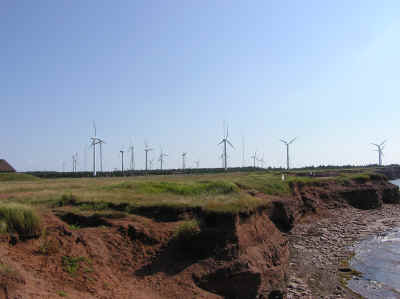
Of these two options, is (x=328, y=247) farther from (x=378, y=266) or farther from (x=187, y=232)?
(x=187, y=232)

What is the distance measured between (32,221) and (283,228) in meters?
24.2

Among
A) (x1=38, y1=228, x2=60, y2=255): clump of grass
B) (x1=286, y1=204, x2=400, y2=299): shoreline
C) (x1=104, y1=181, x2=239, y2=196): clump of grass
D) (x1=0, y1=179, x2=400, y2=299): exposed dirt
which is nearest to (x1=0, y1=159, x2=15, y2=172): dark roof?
(x1=104, y1=181, x2=239, y2=196): clump of grass

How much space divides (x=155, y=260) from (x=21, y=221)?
231 inches

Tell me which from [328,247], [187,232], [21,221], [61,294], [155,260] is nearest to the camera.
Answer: [61,294]

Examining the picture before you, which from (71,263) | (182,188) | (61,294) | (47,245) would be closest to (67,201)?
(47,245)

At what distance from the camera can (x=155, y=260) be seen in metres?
15.2

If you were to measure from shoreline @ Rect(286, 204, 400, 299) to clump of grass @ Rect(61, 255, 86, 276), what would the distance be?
35.3 ft

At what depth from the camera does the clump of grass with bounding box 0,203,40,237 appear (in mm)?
12602

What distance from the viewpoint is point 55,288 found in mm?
10352

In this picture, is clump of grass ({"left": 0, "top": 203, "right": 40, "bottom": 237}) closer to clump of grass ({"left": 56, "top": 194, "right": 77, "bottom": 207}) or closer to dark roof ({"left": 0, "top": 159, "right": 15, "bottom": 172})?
clump of grass ({"left": 56, "top": 194, "right": 77, "bottom": 207})

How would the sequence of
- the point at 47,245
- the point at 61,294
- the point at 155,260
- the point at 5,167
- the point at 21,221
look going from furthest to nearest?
the point at 5,167, the point at 155,260, the point at 21,221, the point at 47,245, the point at 61,294

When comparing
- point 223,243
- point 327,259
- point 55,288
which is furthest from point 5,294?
point 327,259

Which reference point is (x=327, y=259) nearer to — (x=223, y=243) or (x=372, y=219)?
(x=223, y=243)

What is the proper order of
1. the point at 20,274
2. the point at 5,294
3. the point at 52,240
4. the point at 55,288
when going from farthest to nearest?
the point at 52,240 < the point at 55,288 < the point at 20,274 < the point at 5,294
